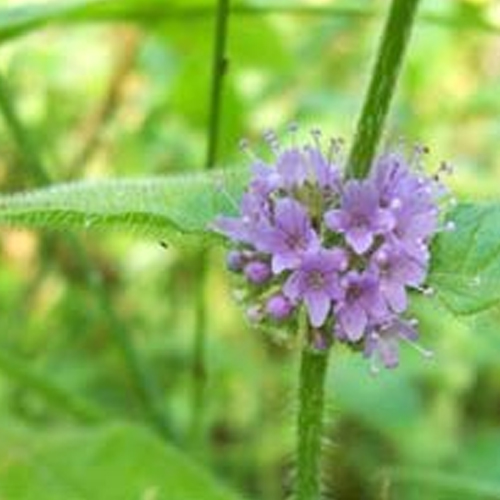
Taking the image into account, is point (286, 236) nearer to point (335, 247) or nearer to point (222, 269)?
point (335, 247)

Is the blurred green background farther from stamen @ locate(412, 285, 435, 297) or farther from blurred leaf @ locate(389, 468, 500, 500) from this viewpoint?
stamen @ locate(412, 285, 435, 297)

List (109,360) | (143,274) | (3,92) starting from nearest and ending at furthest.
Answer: (3,92) → (109,360) → (143,274)

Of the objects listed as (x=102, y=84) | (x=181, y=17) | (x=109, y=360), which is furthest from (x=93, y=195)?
(x=102, y=84)

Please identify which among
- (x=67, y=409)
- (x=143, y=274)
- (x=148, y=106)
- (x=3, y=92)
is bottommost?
(x=67, y=409)

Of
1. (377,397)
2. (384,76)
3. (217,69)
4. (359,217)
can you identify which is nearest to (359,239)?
(359,217)

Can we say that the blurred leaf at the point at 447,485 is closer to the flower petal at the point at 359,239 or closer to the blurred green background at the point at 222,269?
the blurred green background at the point at 222,269

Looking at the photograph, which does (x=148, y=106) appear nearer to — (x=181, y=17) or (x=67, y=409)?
(x=181, y=17)

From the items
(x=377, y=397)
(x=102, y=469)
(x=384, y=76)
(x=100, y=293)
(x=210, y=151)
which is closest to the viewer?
(x=384, y=76)

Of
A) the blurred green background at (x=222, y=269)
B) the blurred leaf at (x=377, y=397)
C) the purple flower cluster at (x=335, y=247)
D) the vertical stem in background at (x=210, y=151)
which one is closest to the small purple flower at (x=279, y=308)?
the purple flower cluster at (x=335, y=247)
